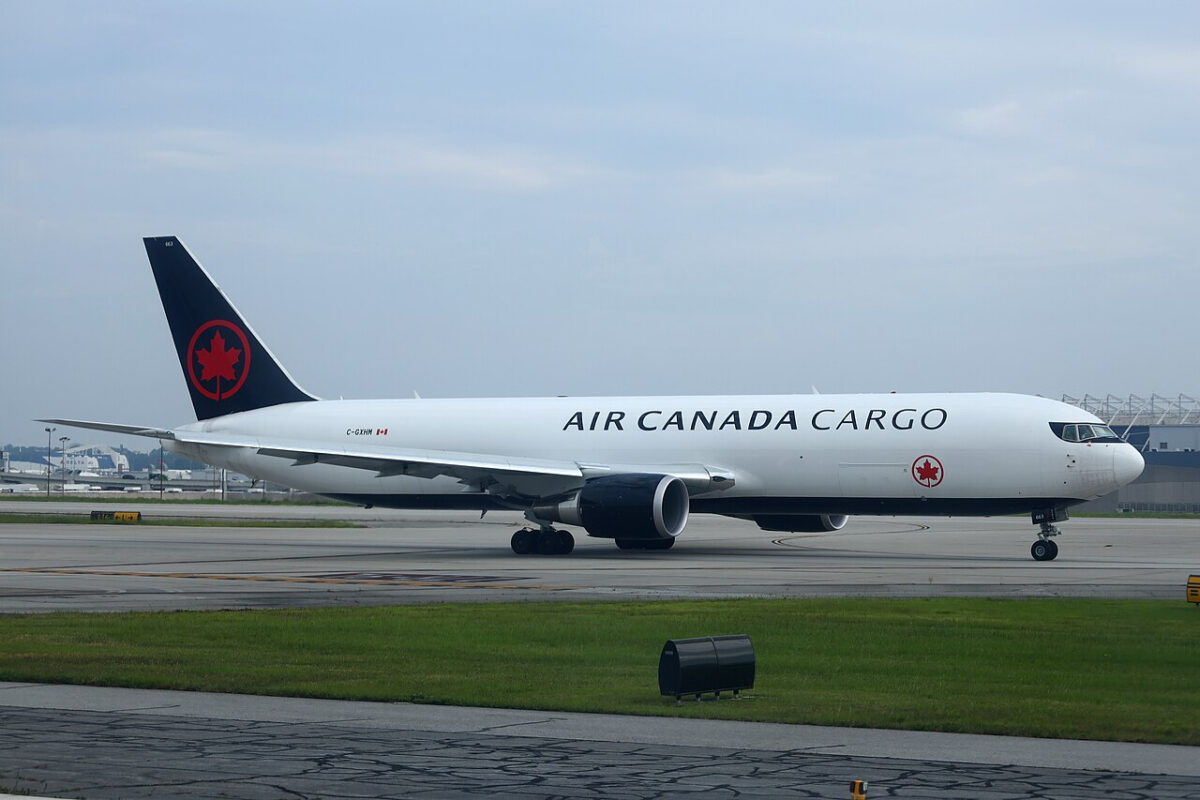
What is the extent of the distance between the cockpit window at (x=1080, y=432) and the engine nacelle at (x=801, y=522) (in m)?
6.81

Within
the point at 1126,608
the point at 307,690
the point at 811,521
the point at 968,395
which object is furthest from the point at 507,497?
the point at 307,690

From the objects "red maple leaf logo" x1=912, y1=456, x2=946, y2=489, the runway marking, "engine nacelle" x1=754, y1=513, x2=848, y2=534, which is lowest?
the runway marking

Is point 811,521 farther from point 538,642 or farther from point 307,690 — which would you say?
point 307,690

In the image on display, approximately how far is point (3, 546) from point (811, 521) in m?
21.7

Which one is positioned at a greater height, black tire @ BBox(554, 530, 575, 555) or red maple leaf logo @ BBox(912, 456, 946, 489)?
red maple leaf logo @ BBox(912, 456, 946, 489)

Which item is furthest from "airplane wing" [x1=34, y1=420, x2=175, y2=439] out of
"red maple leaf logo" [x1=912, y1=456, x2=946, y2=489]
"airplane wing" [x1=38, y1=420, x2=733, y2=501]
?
"red maple leaf logo" [x1=912, y1=456, x2=946, y2=489]

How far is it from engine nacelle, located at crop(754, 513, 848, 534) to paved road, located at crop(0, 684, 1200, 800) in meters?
27.8

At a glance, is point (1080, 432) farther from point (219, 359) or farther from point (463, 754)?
point (463, 754)

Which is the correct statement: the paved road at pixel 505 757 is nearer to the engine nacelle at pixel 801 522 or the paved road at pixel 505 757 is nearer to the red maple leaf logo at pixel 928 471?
the red maple leaf logo at pixel 928 471

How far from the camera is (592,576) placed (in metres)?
29.2

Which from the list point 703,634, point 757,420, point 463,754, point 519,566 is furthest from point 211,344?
point 463,754

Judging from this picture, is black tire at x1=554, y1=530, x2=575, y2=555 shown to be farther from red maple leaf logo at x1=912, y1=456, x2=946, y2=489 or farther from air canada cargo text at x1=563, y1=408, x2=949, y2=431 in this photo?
red maple leaf logo at x1=912, y1=456, x2=946, y2=489

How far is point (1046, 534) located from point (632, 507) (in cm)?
992

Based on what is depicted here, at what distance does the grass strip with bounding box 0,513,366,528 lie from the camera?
56438mm
